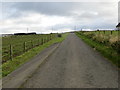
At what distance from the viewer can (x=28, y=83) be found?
8688 millimetres

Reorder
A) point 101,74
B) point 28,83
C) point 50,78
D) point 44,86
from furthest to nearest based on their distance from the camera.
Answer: point 101,74, point 50,78, point 28,83, point 44,86

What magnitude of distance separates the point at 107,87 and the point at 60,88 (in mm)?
1839

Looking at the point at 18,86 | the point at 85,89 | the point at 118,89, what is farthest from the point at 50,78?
the point at 118,89

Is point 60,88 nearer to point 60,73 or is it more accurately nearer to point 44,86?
point 44,86

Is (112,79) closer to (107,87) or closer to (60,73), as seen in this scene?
(107,87)

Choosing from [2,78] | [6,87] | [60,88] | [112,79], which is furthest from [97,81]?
[2,78]

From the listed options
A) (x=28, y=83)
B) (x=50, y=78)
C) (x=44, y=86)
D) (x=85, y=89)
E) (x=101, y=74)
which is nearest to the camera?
(x=85, y=89)

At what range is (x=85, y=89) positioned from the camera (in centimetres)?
762

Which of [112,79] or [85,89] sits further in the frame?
[112,79]

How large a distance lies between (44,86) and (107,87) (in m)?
2.48

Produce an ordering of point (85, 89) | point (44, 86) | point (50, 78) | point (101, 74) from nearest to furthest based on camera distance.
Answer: point (85, 89) < point (44, 86) < point (50, 78) < point (101, 74)

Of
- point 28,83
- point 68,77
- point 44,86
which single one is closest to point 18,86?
point 28,83

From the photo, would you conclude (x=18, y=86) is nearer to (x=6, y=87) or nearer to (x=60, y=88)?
(x=6, y=87)

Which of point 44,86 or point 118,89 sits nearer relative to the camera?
point 118,89
